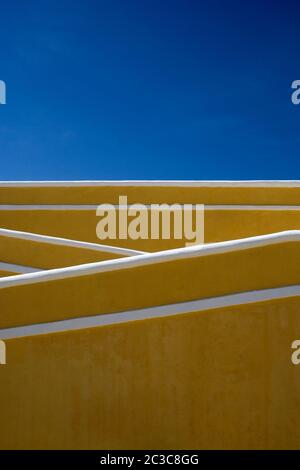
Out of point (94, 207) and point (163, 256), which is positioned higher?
point (94, 207)

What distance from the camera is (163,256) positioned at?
5.58 m

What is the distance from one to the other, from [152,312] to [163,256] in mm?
722

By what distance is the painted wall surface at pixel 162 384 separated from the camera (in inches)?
210

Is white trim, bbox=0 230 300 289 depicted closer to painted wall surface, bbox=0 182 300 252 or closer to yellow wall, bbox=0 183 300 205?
painted wall surface, bbox=0 182 300 252

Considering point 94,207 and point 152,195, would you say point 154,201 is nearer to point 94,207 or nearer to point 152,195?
point 152,195

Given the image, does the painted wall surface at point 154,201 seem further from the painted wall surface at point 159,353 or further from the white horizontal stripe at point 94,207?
the painted wall surface at point 159,353

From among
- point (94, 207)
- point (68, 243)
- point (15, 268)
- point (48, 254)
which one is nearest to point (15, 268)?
point (15, 268)

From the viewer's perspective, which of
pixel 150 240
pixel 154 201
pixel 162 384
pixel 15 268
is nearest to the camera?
pixel 162 384

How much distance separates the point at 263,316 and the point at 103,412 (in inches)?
92.1

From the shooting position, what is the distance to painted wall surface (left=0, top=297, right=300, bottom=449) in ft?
17.5

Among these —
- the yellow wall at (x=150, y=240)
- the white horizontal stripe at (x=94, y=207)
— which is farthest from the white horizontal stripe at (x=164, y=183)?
the yellow wall at (x=150, y=240)

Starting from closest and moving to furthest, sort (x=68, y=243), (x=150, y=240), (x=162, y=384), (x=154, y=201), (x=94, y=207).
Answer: (x=162, y=384), (x=68, y=243), (x=150, y=240), (x=154, y=201), (x=94, y=207)

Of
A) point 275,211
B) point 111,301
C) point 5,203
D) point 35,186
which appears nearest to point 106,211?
point 35,186
